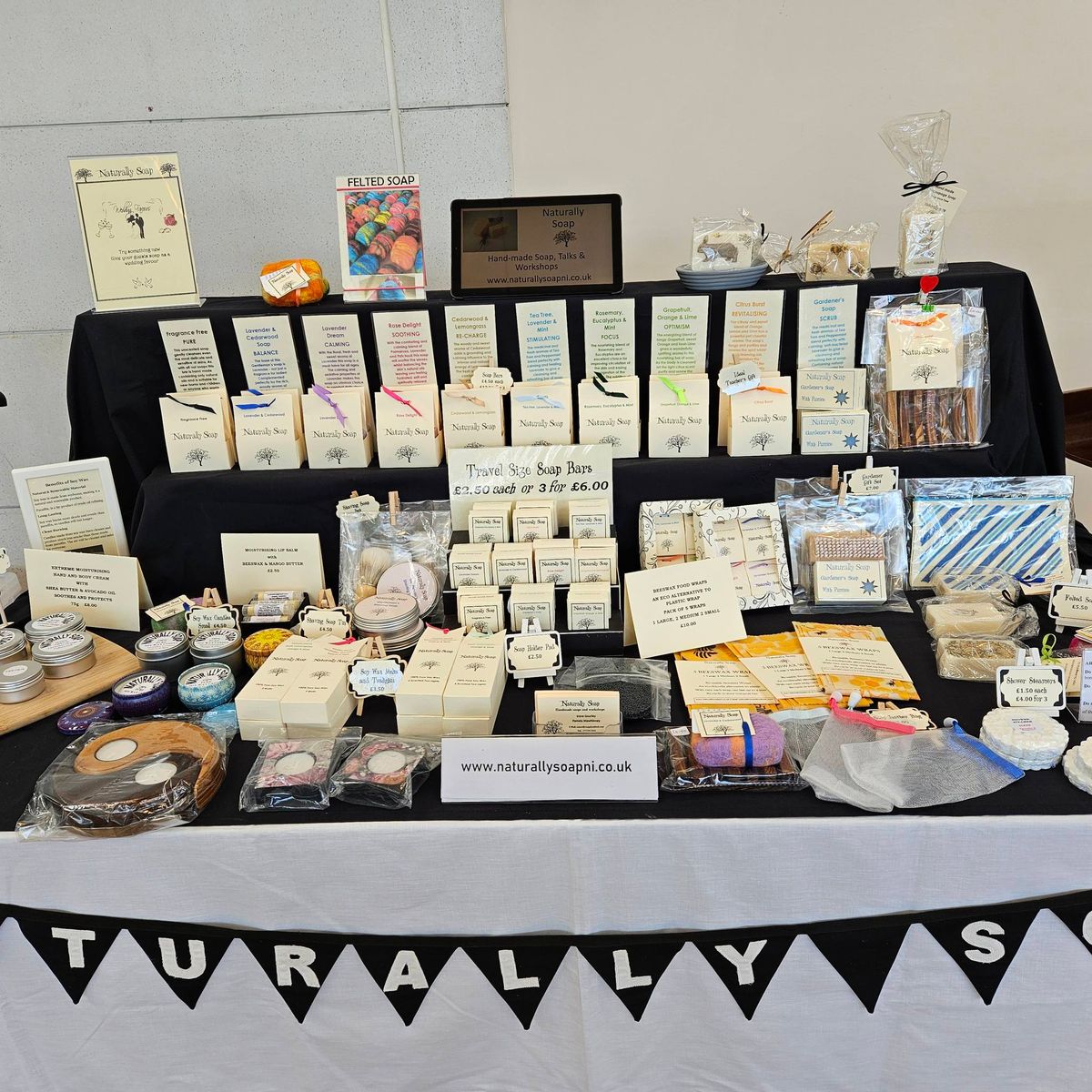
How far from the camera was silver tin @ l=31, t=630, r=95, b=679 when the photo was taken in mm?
1616

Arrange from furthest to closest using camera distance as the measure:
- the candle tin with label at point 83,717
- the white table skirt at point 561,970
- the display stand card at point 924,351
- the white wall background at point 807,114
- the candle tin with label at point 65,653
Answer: the white wall background at point 807,114, the display stand card at point 924,351, the candle tin with label at point 65,653, the candle tin with label at point 83,717, the white table skirt at point 561,970

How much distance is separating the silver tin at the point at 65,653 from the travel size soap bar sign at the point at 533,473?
0.79m

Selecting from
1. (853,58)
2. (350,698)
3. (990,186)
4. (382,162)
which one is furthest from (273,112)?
(990,186)

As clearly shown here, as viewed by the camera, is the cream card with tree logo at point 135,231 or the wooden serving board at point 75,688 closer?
the wooden serving board at point 75,688

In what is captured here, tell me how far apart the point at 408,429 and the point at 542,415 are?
30cm

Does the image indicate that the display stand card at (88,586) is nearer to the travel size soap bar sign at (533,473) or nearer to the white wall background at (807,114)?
the travel size soap bar sign at (533,473)

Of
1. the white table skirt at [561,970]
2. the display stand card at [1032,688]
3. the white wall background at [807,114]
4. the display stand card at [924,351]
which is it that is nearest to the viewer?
the white table skirt at [561,970]

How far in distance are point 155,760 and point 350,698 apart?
333 millimetres

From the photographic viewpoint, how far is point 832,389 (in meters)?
1.85

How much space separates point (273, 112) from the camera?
103 inches

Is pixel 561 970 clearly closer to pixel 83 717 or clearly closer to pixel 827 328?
pixel 83 717

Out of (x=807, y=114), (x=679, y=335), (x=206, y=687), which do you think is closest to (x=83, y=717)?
(x=206, y=687)

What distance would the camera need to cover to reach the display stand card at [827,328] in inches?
72.3

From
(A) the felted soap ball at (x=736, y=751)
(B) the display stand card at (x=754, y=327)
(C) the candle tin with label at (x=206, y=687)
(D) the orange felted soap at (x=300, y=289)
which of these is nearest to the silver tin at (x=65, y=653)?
(C) the candle tin with label at (x=206, y=687)
